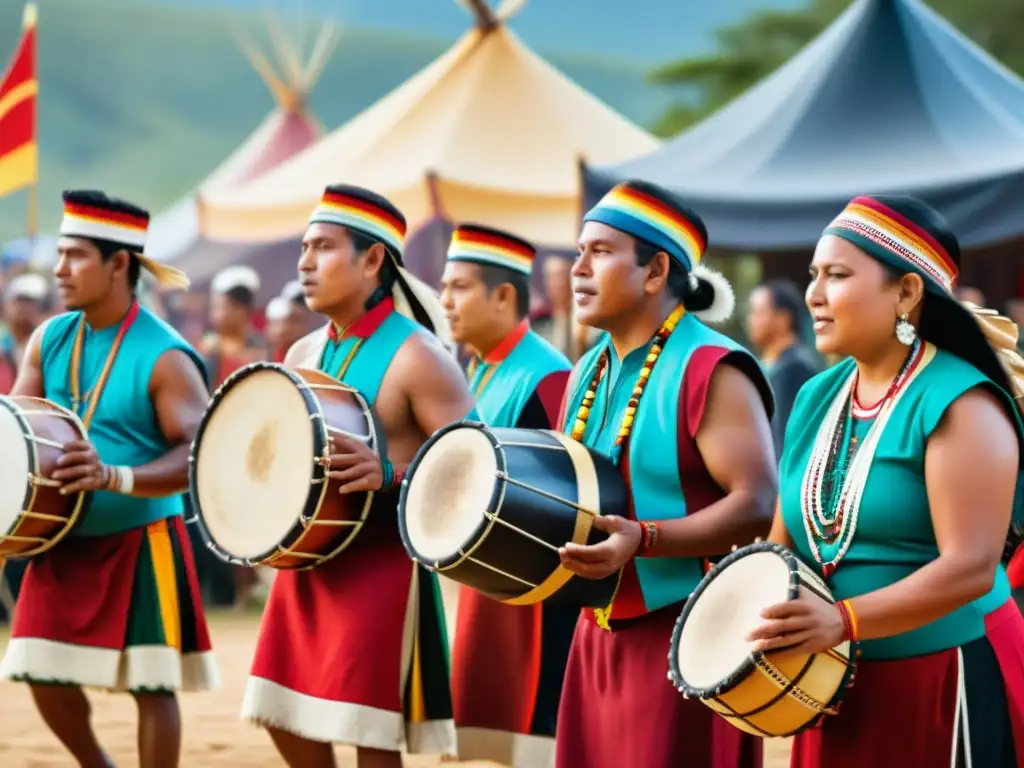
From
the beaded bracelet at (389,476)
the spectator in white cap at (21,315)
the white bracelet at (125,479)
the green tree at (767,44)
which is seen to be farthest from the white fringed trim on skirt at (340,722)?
the green tree at (767,44)

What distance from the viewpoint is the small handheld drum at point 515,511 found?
3600 mm

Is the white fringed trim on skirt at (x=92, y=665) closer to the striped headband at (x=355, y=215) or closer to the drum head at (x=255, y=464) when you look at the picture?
the drum head at (x=255, y=464)

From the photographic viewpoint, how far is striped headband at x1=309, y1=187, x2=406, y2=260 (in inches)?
195

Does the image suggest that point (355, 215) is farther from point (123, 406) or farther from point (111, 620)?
point (111, 620)

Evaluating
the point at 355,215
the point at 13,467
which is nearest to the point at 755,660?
the point at 355,215

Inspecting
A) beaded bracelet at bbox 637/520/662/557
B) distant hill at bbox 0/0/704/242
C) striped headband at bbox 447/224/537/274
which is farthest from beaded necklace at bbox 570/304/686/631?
distant hill at bbox 0/0/704/242

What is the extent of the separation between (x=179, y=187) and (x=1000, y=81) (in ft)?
193

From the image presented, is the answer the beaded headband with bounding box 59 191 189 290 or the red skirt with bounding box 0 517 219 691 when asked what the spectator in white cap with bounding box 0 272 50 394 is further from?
the red skirt with bounding box 0 517 219 691

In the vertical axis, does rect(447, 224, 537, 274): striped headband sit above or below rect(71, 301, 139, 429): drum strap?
above

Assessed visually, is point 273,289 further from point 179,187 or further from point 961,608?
point 179,187

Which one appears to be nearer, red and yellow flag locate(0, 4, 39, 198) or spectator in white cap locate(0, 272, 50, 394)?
red and yellow flag locate(0, 4, 39, 198)

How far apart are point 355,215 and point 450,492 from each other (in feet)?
4.71

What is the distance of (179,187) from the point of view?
Result: 224 ft

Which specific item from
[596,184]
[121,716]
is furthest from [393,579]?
[596,184]
